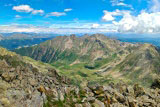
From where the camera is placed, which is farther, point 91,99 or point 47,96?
point 91,99

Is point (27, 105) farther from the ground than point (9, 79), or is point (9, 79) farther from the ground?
point (9, 79)

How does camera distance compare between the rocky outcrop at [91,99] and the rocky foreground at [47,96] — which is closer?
the rocky foreground at [47,96]

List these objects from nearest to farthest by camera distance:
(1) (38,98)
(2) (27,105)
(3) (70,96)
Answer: (2) (27,105) < (1) (38,98) < (3) (70,96)

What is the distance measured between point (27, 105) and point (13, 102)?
10.7ft

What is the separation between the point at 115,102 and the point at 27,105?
2856cm

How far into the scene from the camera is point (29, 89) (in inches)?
1826

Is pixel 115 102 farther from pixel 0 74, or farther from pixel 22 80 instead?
pixel 0 74

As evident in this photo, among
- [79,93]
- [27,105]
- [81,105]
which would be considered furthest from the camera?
[79,93]

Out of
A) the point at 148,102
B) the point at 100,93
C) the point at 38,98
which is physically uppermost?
the point at 38,98

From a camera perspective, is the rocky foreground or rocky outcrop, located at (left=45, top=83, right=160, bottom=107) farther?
rocky outcrop, located at (left=45, top=83, right=160, bottom=107)

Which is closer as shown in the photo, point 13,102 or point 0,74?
point 13,102

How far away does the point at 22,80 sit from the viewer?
5175cm

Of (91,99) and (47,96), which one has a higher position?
(47,96)

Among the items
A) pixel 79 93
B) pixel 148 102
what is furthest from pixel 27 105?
pixel 148 102
